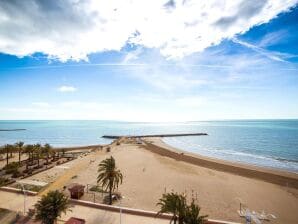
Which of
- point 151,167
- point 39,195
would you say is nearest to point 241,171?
point 151,167

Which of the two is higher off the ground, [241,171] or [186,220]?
[186,220]

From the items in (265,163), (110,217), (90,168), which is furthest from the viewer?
(265,163)

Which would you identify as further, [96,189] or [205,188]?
[205,188]

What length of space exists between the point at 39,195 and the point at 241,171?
4685 centimetres

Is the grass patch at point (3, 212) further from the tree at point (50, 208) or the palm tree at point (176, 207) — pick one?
the palm tree at point (176, 207)

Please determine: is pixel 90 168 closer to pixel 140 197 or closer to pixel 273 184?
pixel 140 197

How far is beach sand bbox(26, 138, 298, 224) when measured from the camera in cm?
3362

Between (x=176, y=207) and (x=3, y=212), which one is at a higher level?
(x=176, y=207)

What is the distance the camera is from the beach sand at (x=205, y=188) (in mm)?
33625

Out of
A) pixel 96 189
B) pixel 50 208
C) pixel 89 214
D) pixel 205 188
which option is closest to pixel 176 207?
pixel 89 214

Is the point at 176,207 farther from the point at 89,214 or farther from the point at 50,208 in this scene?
the point at 50,208

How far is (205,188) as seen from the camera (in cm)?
4238

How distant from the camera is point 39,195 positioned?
111 feet

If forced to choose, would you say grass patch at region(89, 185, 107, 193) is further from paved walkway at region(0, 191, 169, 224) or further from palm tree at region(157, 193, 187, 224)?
palm tree at region(157, 193, 187, 224)
